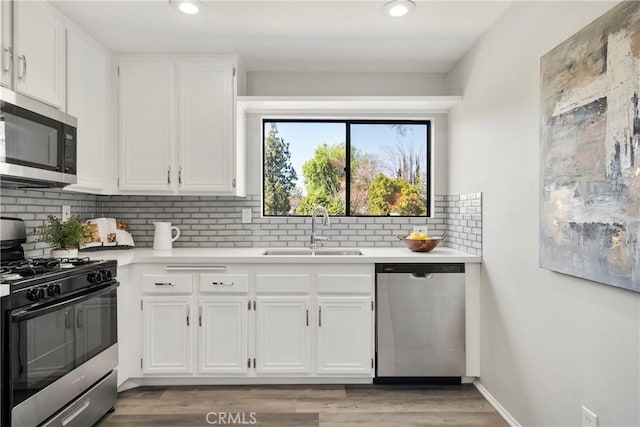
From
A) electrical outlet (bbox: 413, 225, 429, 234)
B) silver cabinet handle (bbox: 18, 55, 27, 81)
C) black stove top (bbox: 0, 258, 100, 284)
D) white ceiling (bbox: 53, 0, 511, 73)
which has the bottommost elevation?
black stove top (bbox: 0, 258, 100, 284)

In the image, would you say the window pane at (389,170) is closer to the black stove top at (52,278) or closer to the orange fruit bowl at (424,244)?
the orange fruit bowl at (424,244)

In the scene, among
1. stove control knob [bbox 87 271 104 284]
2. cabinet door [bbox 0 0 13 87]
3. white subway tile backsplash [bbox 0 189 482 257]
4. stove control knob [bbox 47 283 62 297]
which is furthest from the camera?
white subway tile backsplash [bbox 0 189 482 257]

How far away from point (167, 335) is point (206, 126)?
1519 mm

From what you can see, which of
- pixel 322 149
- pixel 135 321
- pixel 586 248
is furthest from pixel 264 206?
pixel 586 248

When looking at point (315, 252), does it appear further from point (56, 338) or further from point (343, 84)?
point (56, 338)

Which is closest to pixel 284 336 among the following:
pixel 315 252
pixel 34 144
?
pixel 315 252

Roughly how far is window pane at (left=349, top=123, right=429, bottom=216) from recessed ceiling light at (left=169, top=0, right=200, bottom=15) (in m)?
1.65

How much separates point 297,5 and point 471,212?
5.90 ft

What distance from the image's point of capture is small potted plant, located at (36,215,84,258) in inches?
93.7

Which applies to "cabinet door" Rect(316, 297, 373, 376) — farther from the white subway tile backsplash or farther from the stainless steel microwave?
the stainless steel microwave

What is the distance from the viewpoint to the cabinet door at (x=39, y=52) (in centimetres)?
201

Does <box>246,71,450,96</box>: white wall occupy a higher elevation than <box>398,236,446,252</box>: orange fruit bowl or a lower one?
higher

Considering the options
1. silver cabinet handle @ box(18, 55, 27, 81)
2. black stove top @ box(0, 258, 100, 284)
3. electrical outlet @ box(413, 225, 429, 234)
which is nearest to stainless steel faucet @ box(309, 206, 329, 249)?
electrical outlet @ box(413, 225, 429, 234)

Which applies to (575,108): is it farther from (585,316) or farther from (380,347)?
(380,347)
